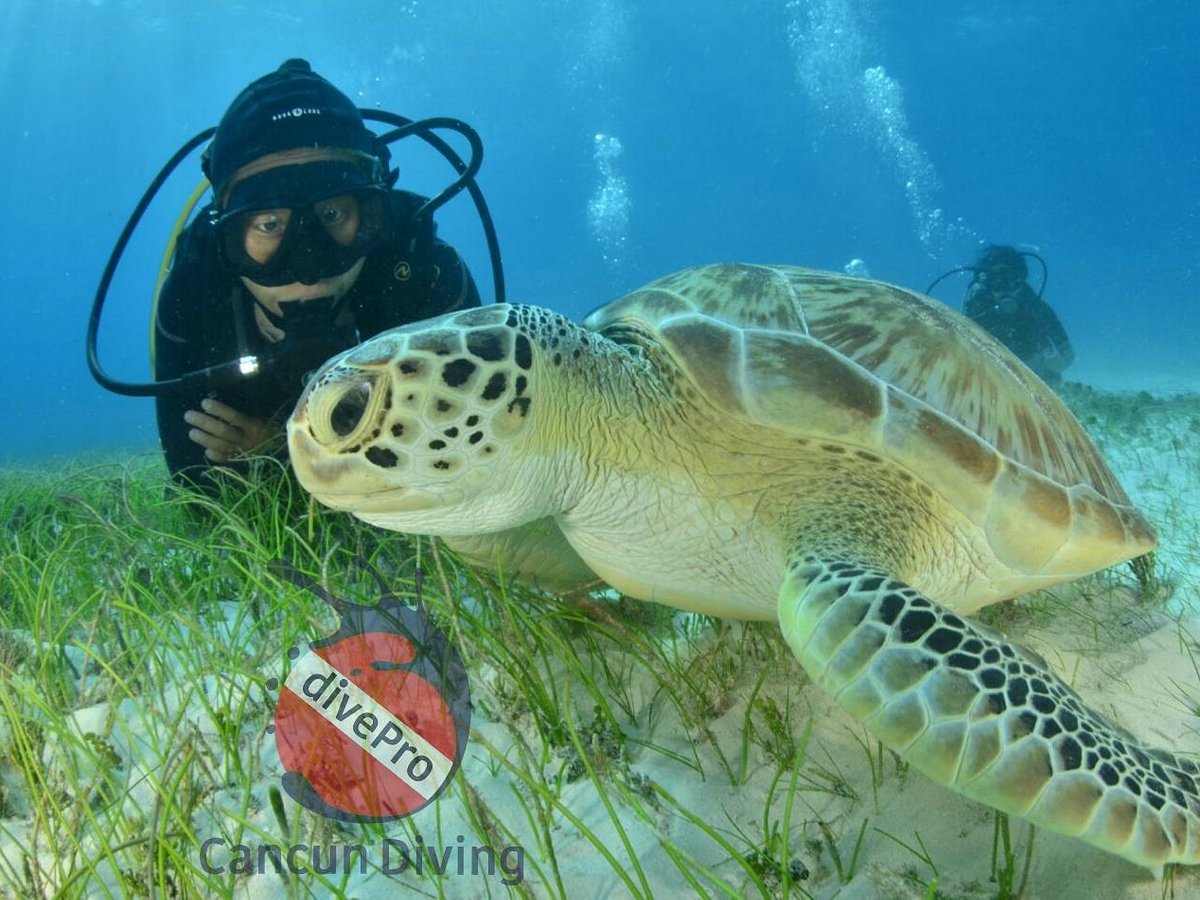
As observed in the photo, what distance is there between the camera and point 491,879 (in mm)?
1268

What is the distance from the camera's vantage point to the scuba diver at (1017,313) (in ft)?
32.0

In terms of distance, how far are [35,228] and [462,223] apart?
55.0 metres

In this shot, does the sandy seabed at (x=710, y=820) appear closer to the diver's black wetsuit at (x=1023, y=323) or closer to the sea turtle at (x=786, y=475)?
the sea turtle at (x=786, y=475)

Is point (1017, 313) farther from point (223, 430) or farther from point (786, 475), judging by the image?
point (223, 430)

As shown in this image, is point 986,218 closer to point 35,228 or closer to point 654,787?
point 654,787

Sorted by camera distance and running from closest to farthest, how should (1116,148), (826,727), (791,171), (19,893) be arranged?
1. (19,893)
2. (826,727)
3. (1116,148)
4. (791,171)

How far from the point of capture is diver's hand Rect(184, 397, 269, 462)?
3209mm

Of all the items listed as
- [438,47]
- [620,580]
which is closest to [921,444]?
[620,580]

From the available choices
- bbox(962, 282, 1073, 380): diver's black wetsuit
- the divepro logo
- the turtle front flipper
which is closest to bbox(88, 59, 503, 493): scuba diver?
the divepro logo

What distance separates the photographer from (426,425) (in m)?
1.54

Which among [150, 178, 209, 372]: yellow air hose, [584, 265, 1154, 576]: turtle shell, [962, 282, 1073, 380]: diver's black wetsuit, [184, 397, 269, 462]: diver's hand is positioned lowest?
[184, 397, 269, 462]: diver's hand

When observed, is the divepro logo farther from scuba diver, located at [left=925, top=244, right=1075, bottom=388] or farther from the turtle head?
scuba diver, located at [left=925, top=244, right=1075, bottom=388]

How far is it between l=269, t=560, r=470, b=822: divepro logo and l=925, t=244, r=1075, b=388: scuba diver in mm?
10182

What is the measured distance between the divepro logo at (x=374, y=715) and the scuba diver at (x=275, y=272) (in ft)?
5.29
